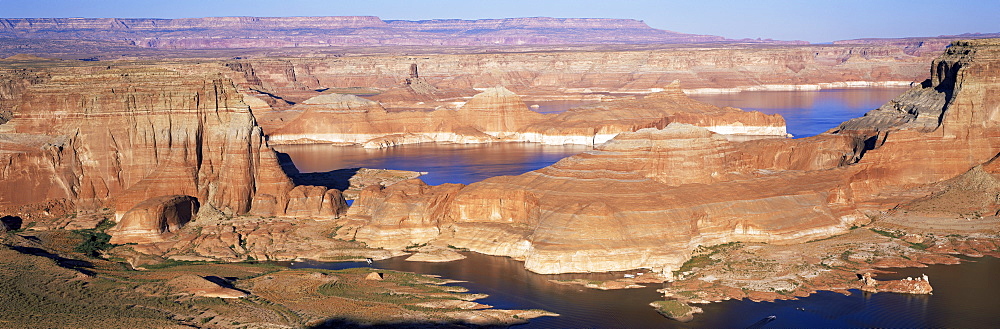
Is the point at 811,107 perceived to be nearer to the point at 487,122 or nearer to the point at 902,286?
the point at 487,122

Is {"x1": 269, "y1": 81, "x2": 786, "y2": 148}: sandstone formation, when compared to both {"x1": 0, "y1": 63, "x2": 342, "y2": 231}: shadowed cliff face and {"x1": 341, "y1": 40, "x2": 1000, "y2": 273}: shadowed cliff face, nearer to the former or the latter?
{"x1": 341, "y1": 40, "x2": 1000, "y2": 273}: shadowed cliff face

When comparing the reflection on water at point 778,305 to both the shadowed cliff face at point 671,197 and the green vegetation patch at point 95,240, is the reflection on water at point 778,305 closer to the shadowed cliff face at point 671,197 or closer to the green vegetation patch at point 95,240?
the shadowed cliff face at point 671,197


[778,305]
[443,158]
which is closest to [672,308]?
[778,305]

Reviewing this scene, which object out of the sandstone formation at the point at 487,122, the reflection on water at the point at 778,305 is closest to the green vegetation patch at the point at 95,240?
the reflection on water at the point at 778,305

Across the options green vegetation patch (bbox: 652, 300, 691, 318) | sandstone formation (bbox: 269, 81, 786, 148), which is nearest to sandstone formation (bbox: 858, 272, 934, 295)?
green vegetation patch (bbox: 652, 300, 691, 318)

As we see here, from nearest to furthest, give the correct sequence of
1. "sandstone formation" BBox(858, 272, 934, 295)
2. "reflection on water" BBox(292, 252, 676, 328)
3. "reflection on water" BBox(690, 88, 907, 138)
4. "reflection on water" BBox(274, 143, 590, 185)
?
"reflection on water" BBox(292, 252, 676, 328) → "sandstone formation" BBox(858, 272, 934, 295) → "reflection on water" BBox(274, 143, 590, 185) → "reflection on water" BBox(690, 88, 907, 138)

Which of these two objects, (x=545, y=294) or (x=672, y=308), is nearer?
(x=672, y=308)
